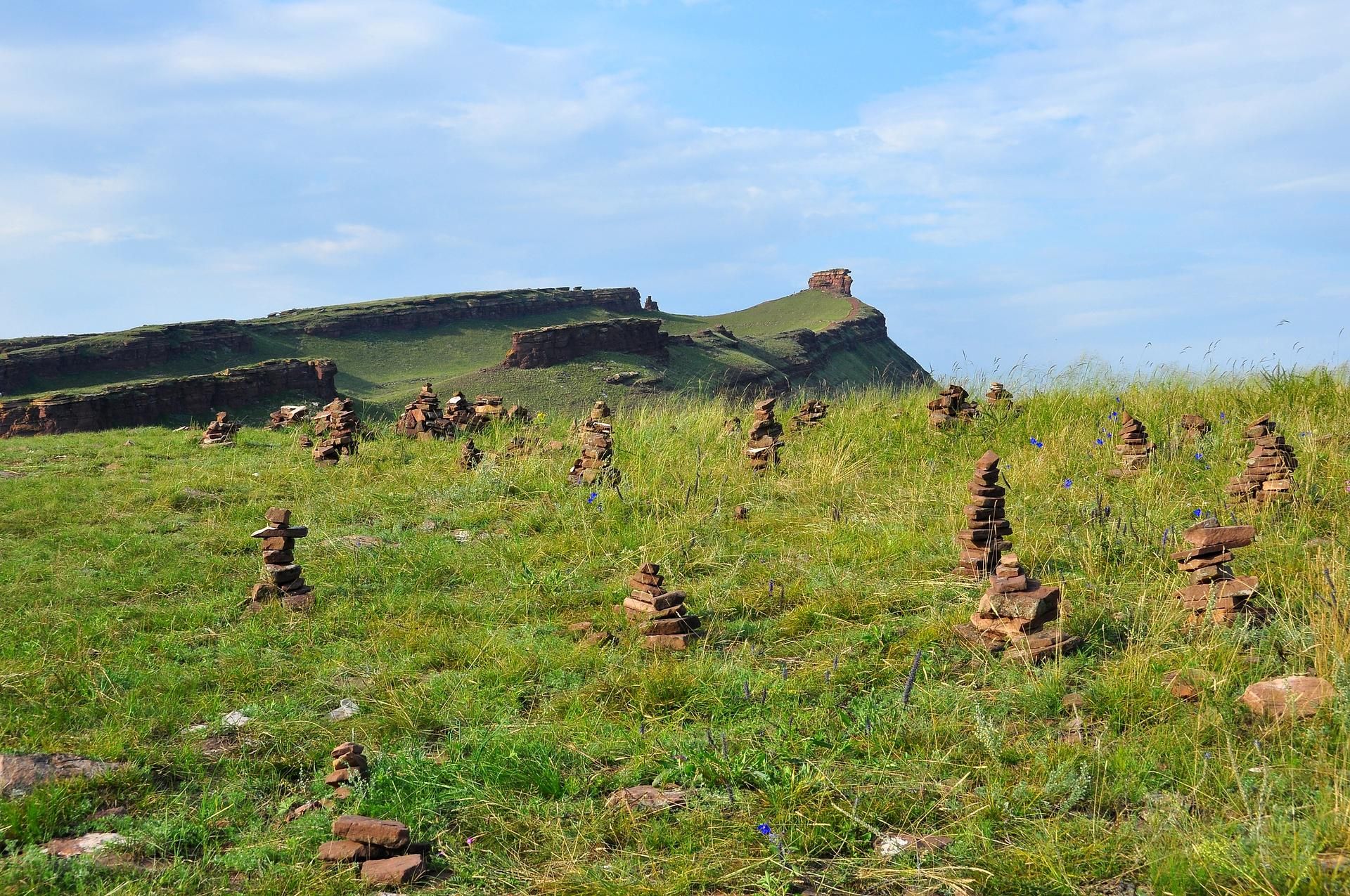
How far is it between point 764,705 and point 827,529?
3.11m

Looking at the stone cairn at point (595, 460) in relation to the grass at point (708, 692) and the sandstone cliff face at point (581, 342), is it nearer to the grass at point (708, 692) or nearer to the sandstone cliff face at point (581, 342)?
the grass at point (708, 692)

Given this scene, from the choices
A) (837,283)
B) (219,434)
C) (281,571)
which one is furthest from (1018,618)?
(837,283)

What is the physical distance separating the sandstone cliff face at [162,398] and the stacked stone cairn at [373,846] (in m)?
27.2

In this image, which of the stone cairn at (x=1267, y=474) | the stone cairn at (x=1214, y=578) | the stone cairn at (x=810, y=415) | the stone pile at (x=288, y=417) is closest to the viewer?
the stone cairn at (x=1214, y=578)

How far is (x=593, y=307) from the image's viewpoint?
72312 millimetres

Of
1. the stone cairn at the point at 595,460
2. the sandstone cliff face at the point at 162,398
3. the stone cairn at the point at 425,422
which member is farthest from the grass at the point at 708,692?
the sandstone cliff face at the point at 162,398

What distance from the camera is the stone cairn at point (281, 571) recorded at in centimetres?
630

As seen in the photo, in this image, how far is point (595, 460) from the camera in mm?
9469

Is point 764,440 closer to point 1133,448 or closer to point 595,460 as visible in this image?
→ point 595,460

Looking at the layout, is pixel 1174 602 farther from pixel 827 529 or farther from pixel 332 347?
pixel 332 347

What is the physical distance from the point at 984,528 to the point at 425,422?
9.41m

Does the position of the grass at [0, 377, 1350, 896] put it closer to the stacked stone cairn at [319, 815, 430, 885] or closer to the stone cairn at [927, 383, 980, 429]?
the stacked stone cairn at [319, 815, 430, 885]

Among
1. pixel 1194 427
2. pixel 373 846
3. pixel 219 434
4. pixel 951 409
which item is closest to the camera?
pixel 373 846

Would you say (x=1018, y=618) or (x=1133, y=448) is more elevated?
(x=1133, y=448)
